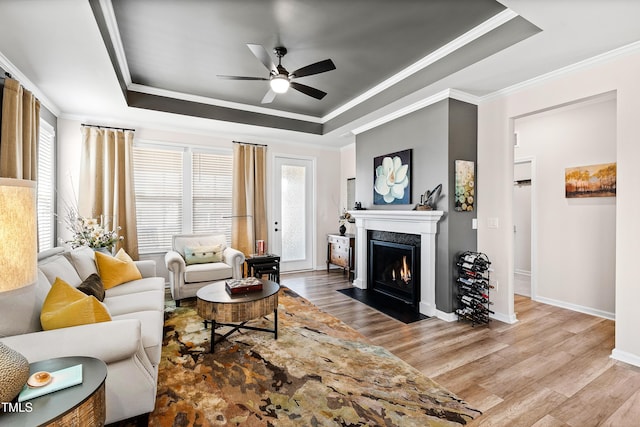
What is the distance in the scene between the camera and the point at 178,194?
16.4 ft

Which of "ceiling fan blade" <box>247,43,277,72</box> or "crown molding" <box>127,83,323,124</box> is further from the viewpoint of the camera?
"crown molding" <box>127,83,323,124</box>

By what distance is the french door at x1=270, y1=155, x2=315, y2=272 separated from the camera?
5809 millimetres

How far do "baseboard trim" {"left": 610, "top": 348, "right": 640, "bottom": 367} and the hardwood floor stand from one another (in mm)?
64

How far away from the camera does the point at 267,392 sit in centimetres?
208

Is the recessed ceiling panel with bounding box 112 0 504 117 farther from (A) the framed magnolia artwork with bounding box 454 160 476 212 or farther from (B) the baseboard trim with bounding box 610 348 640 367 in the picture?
(B) the baseboard trim with bounding box 610 348 640 367

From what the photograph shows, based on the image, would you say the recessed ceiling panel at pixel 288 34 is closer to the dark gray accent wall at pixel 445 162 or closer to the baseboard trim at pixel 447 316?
the dark gray accent wall at pixel 445 162

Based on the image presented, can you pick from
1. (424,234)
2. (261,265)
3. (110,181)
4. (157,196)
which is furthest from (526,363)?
(110,181)

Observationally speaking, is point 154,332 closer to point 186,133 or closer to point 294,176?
point 186,133

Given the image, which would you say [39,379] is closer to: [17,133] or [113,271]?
[113,271]

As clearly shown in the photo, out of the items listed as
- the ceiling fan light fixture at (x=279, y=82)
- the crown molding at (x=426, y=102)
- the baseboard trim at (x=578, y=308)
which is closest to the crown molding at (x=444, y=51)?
the crown molding at (x=426, y=102)

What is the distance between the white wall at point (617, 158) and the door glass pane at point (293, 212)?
3316 millimetres

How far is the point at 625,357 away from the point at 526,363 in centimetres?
83

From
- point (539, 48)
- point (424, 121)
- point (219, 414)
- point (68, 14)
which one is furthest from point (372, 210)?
point (68, 14)

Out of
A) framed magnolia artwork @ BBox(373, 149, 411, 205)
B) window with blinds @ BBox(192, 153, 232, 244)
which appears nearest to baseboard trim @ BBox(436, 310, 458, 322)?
framed magnolia artwork @ BBox(373, 149, 411, 205)
